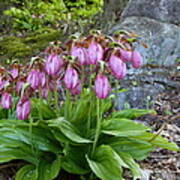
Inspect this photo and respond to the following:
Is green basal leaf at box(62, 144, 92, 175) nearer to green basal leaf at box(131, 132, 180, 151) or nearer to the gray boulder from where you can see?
green basal leaf at box(131, 132, 180, 151)

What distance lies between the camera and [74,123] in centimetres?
196

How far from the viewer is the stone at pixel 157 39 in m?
3.64

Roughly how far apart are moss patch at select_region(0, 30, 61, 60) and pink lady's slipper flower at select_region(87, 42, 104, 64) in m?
2.96

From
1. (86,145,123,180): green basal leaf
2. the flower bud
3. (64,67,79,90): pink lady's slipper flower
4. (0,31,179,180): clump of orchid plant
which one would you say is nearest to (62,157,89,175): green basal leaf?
(0,31,179,180): clump of orchid plant

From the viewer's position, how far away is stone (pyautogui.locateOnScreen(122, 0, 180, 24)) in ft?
14.0

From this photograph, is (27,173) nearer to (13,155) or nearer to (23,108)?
(13,155)

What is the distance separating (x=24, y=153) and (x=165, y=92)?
205 cm

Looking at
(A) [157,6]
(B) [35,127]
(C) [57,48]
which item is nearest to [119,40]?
(C) [57,48]

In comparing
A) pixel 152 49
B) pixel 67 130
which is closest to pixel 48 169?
pixel 67 130

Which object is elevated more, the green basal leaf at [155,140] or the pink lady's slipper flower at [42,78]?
the pink lady's slipper flower at [42,78]

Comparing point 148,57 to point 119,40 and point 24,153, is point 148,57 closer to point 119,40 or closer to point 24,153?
point 119,40

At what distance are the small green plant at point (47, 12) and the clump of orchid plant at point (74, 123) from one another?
11.9 ft

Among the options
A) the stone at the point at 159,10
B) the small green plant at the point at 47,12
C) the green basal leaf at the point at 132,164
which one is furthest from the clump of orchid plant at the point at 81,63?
the small green plant at the point at 47,12

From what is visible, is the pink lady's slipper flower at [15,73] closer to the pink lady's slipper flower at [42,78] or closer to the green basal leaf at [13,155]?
the pink lady's slipper flower at [42,78]
